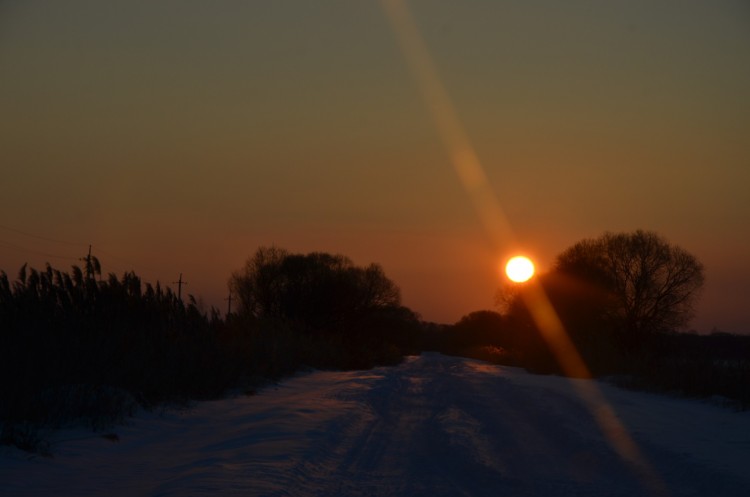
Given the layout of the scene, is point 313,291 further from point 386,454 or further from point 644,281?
point 386,454

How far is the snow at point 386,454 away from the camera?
8750mm

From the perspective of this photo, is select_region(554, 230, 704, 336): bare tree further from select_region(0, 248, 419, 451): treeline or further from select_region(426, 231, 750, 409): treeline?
select_region(0, 248, 419, 451): treeline

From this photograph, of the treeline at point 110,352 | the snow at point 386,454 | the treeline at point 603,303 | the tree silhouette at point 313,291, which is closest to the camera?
the snow at point 386,454

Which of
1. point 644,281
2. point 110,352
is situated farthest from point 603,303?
point 110,352

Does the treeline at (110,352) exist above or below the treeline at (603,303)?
below

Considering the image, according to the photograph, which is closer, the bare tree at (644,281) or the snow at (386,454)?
the snow at (386,454)

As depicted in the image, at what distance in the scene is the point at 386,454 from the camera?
11.1 m

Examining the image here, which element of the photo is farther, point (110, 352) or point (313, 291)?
point (313, 291)

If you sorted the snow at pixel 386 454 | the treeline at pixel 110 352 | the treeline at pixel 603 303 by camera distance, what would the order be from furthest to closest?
1. the treeline at pixel 603 303
2. the treeline at pixel 110 352
3. the snow at pixel 386 454

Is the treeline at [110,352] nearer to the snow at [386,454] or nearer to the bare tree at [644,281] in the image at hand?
the snow at [386,454]

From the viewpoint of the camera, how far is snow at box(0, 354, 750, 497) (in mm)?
8750

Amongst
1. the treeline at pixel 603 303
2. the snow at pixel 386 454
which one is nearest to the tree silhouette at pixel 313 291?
the treeline at pixel 603 303

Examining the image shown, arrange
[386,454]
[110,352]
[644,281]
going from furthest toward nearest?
1. [644,281]
2. [110,352]
3. [386,454]

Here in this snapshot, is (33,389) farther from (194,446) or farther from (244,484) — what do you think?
(244,484)
